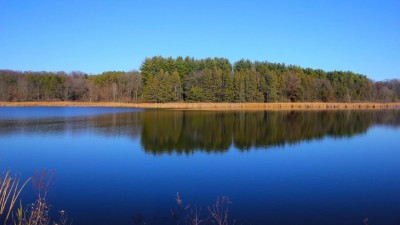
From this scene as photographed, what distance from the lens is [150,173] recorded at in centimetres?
992

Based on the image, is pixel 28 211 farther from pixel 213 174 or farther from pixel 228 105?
pixel 228 105

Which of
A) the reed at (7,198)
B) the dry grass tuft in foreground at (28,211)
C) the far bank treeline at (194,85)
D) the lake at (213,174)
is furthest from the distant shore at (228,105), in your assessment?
the dry grass tuft in foreground at (28,211)

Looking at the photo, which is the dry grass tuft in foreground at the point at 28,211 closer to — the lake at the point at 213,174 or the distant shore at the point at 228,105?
the lake at the point at 213,174

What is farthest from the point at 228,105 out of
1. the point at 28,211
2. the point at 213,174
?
the point at 28,211

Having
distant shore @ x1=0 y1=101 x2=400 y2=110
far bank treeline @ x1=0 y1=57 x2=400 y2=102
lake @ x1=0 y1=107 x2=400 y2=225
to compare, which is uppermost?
far bank treeline @ x1=0 y1=57 x2=400 y2=102

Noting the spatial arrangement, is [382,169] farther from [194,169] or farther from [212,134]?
[212,134]

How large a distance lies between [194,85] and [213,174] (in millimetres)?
44315

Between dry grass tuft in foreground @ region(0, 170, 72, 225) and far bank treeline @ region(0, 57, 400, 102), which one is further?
far bank treeline @ region(0, 57, 400, 102)

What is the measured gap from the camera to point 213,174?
9867 mm

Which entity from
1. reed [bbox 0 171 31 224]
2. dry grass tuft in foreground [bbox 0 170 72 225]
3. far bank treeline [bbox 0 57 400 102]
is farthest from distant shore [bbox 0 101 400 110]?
dry grass tuft in foreground [bbox 0 170 72 225]

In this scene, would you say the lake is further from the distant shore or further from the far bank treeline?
the far bank treeline

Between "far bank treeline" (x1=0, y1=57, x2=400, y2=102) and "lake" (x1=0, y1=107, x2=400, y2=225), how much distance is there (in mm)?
34338

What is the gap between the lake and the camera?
266 inches

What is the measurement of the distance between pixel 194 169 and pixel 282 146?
605 cm
